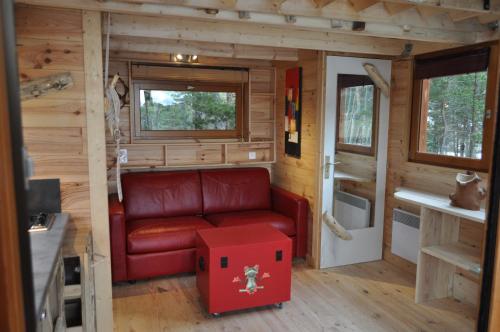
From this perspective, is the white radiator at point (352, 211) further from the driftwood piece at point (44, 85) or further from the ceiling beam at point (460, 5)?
the driftwood piece at point (44, 85)

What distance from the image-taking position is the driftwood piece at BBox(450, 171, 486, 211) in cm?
278

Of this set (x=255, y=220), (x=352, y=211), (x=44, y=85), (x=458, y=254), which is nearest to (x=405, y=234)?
(x=352, y=211)

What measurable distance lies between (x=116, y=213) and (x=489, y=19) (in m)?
3.29

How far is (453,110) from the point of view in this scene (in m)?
3.26

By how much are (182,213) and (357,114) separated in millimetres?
2012

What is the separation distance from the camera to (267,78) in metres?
4.60

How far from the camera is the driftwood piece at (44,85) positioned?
217cm

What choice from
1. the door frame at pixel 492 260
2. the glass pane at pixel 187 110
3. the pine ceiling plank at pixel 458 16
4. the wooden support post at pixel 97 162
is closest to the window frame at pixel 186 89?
the glass pane at pixel 187 110

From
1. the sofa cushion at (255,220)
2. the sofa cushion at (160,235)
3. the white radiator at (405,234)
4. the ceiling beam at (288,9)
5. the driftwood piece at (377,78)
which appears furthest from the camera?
the sofa cushion at (255,220)

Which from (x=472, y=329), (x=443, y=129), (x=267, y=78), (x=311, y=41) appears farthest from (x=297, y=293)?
(x=267, y=78)

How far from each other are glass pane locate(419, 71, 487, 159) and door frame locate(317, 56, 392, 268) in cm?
41

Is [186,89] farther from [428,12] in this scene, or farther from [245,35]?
[428,12]

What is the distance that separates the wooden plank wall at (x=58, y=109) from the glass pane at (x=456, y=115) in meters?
2.81

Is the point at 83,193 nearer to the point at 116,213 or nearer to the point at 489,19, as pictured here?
the point at 116,213
